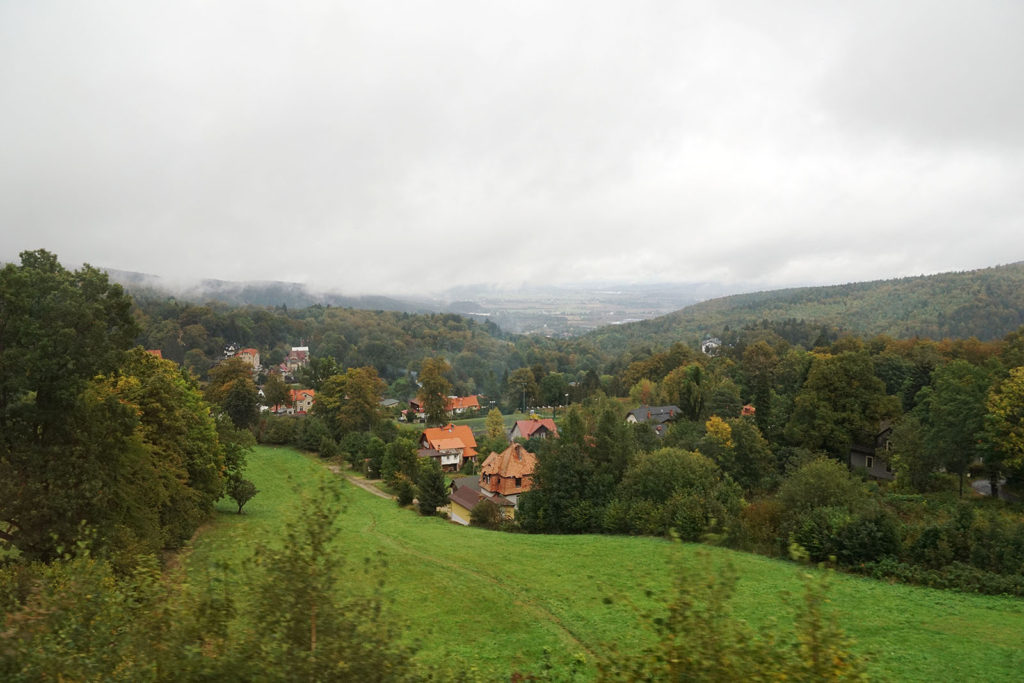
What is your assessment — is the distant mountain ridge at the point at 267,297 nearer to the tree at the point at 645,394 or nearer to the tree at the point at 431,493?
the tree at the point at 645,394

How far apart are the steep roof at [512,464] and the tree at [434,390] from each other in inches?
694

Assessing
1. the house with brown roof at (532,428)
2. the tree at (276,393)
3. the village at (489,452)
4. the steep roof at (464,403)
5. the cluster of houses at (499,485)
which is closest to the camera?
the village at (489,452)

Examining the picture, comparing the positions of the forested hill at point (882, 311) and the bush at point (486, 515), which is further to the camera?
the forested hill at point (882, 311)

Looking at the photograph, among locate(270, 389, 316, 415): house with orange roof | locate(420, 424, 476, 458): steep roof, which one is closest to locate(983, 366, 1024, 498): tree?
locate(420, 424, 476, 458): steep roof

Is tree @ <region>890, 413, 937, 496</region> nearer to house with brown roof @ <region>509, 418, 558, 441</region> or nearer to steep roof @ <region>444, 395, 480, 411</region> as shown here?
house with brown roof @ <region>509, 418, 558, 441</region>

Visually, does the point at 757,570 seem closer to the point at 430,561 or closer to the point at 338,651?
the point at 430,561

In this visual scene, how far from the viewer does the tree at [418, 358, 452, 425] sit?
1900 inches

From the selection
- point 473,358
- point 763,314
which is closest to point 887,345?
point 473,358

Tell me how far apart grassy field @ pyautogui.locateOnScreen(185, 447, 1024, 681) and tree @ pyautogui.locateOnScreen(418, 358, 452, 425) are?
2793 cm

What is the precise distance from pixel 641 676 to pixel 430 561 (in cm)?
1460

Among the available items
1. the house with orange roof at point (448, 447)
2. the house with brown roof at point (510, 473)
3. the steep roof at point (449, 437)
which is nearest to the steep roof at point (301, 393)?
the steep roof at point (449, 437)

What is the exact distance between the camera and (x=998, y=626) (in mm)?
11914

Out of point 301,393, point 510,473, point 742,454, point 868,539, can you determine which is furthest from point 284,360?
point 868,539

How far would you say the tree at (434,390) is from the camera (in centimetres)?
4825
